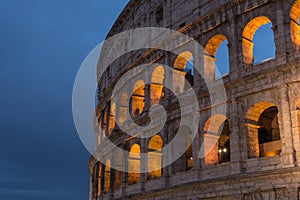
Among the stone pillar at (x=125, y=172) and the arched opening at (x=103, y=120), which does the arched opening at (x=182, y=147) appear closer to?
the stone pillar at (x=125, y=172)

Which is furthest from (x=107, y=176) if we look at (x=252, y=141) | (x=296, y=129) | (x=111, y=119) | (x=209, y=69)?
(x=296, y=129)

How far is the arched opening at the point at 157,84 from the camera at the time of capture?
2106cm

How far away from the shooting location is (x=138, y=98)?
23266 millimetres

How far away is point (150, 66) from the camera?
847 inches

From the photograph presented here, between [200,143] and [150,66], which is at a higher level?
[150,66]

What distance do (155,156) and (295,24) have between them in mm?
8542

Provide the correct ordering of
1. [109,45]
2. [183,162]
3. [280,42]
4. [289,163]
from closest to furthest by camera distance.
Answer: [289,163], [280,42], [183,162], [109,45]

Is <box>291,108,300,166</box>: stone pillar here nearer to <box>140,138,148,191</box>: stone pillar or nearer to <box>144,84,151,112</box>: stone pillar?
<box>140,138,148,191</box>: stone pillar

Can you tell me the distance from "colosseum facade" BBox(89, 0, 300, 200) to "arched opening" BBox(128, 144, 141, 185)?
5cm

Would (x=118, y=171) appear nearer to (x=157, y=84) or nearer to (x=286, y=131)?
(x=157, y=84)

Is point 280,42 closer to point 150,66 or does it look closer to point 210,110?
point 210,110

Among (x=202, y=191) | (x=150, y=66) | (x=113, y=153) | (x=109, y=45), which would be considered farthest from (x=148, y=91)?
(x=109, y=45)

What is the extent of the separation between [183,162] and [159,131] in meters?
1.90

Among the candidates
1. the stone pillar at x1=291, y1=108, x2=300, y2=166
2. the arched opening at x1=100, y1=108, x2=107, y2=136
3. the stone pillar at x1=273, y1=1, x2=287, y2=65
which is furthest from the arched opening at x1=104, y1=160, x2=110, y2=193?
the stone pillar at x1=291, y1=108, x2=300, y2=166
